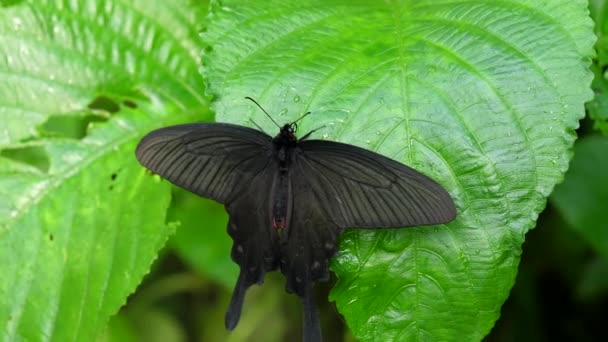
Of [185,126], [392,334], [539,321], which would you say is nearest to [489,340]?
[539,321]

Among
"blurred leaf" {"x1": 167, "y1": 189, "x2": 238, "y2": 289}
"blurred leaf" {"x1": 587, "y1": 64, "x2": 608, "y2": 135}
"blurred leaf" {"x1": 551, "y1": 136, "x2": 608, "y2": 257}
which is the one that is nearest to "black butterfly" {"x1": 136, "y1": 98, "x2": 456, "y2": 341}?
"blurred leaf" {"x1": 587, "y1": 64, "x2": 608, "y2": 135}

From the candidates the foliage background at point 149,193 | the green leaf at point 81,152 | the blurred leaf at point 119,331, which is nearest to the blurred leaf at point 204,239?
the foliage background at point 149,193

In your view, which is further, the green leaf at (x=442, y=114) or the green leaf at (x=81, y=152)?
the green leaf at (x=81, y=152)

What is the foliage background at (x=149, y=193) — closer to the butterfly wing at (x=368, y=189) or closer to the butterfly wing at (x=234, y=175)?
the butterfly wing at (x=234, y=175)

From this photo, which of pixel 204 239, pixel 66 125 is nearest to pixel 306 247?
pixel 66 125

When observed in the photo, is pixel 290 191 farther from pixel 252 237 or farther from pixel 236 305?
pixel 236 305
